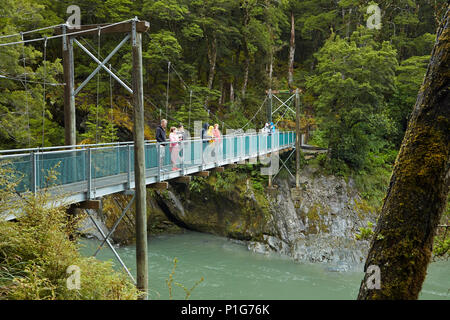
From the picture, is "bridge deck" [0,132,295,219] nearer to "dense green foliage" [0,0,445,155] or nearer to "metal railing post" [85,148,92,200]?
"metal railing post" [85,148,92,200]

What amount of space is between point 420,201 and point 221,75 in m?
19.0

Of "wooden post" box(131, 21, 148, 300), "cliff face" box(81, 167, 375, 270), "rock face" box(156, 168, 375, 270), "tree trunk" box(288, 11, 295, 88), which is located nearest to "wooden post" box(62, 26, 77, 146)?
"wooden post" box(131, 21, 148, 300)

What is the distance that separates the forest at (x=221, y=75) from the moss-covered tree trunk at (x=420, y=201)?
9.70m

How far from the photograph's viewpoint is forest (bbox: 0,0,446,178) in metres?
12.0

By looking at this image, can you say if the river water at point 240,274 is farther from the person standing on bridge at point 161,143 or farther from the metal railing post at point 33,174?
the metal railing post at point 33,174

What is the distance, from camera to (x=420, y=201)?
2.51 metres

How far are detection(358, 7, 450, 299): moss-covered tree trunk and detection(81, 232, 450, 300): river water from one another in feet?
24.7

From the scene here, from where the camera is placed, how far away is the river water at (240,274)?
10070 millimetres

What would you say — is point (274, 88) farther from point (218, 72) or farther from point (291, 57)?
point (218, 72)

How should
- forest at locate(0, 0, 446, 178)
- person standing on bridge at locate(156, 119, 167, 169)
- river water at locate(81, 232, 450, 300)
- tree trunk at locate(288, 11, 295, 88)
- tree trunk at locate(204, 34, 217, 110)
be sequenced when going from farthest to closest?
1. tree trunk at locate(288, 11, 295, 88)
2. tree trunk at locate(204, 34, 217, 110)
3. forest at locate(0, 0, 446, 178)
4. river water at locate(81, 232, 450, 300)
5. person standing on bridge at locate(156, 119, 167, 169)

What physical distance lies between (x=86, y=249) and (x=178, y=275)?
2.70m

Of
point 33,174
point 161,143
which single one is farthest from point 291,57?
point 33,174

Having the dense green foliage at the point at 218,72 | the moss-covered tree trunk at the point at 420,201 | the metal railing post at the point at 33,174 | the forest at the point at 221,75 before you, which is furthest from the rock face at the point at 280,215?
the moss-covered tree trunk at the point at 420,201
